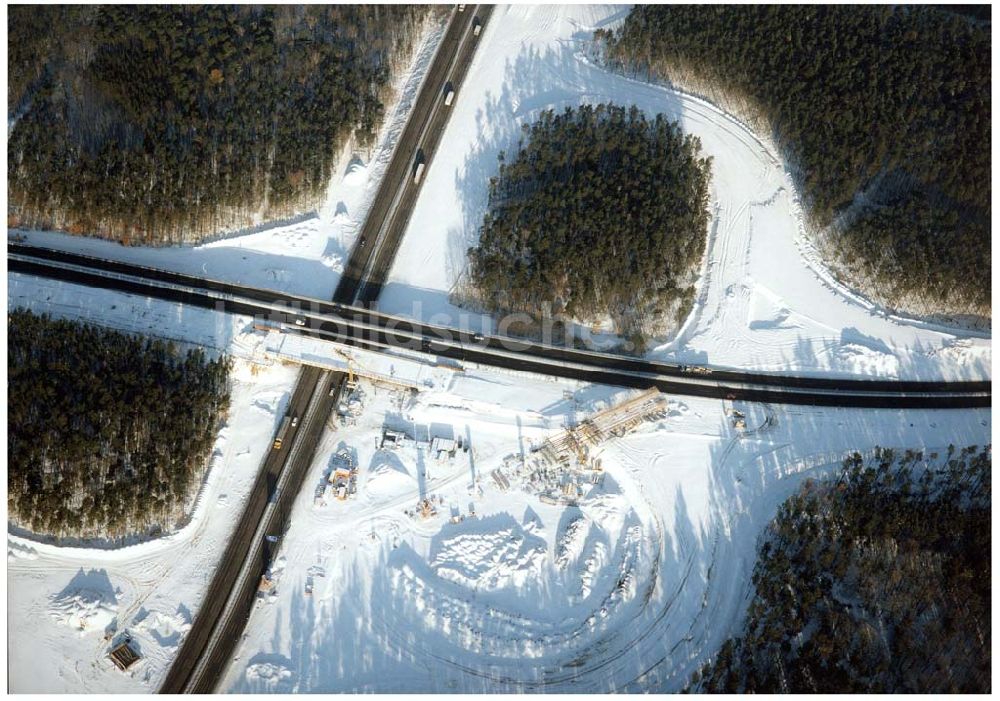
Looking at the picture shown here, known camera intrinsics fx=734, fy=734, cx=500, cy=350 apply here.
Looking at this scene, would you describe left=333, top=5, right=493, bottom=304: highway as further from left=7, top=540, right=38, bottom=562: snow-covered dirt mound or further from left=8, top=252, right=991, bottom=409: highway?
left=7, top=540, right=38, bottom=562: snow-covered dirt mound

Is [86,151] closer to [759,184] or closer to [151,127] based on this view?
[151,127]

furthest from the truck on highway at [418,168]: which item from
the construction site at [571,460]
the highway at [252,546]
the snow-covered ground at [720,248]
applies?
the construction site at [571,460]

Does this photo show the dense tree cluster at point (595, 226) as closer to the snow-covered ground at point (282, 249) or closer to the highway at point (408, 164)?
the highway at point (408, 164)

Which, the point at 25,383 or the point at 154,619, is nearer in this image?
the point at 154,619

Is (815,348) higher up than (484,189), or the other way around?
(484,189)

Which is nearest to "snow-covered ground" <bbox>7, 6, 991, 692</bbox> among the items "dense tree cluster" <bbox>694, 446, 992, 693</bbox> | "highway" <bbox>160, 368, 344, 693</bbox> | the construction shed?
the construction shed

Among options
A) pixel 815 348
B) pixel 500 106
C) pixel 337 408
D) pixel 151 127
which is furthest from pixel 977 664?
pixel 151 127
